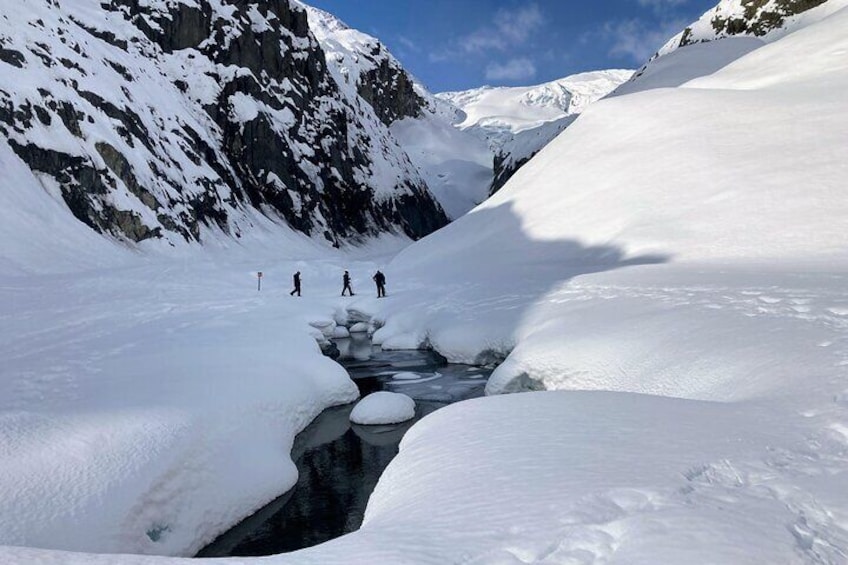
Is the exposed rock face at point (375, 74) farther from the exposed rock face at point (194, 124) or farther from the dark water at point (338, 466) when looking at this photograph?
the dark water at point (338, 466)

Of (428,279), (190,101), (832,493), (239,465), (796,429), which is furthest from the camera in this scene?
(190,101)

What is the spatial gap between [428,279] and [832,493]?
90.9 ft

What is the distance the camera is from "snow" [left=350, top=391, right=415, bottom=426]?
13.1m

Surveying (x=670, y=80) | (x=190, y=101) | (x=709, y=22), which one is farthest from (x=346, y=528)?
(x=709, y=22)

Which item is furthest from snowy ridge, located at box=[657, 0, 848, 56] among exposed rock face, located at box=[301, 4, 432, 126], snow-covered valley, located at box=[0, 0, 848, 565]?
exposed rock face, located at box=[301, 4, 432, 126]

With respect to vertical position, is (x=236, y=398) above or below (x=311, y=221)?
below

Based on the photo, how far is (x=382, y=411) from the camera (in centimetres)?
1313

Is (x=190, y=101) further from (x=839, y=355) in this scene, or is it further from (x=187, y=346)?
(x=839, y=355)

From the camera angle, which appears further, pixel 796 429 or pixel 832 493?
pixel 796 429

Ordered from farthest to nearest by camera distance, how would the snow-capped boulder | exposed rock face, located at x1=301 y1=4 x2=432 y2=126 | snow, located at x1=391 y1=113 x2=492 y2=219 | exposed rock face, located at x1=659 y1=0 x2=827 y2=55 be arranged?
exposed rock face, located at x1=301 y1=4 x2=432 y2=126, snow, located at x1=391 y1=113 x2=492 y2=219, exposed rock face, located at x1=659 y1=0 x2=827 y2=55, the snow-capped boulder

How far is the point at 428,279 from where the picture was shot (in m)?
32.0

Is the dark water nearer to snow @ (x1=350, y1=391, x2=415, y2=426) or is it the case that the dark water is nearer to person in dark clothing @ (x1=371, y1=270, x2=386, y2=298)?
snow @ (x1=350, y1=391, x2=415, y2=426)

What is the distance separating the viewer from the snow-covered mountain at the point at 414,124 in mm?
156625

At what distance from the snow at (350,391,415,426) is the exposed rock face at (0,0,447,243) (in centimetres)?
3865
